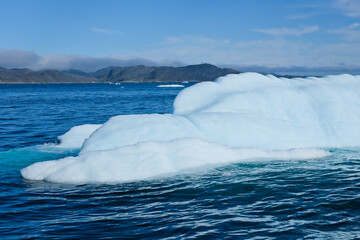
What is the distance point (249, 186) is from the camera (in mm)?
8297

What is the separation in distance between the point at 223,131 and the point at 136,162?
3.66 meters

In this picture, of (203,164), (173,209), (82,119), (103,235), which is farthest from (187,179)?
(82,119)

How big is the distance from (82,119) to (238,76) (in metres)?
15.5

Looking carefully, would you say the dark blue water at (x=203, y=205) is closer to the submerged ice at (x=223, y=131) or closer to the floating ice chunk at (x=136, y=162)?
the floating ice chunk at (x=136, y=162)

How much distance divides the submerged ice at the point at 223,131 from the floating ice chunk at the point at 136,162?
0.09 feet

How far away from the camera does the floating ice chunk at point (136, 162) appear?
9109 mm

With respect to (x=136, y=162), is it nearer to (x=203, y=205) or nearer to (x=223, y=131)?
(x=203, y=205)

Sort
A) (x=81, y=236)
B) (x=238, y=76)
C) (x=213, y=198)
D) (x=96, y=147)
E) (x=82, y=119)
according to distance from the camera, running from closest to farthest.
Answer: (x=81, y=236)
(x=213, y=198)
(x=96, y=147)
(x=238, y=76)
(x=82, y=119)

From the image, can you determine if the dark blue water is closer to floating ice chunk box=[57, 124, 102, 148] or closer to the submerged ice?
the submerged ice

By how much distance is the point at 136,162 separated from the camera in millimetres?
9414

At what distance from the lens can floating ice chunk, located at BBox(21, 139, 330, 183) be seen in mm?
9109

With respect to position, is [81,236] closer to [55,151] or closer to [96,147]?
[96,147]

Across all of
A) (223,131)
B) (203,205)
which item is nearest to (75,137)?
(223,131)

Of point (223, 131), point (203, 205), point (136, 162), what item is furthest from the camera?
point (223, 131)
